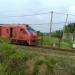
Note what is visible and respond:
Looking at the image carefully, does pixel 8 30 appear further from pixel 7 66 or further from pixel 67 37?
pixel 7 66

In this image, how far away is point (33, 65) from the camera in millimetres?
15367

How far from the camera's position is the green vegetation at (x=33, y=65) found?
14578 millimetres

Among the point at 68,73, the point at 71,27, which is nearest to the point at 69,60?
the point at 68,73

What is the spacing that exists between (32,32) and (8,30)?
9.96 ft

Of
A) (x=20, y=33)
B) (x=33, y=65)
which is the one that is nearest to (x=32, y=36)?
(x=20, y=33)

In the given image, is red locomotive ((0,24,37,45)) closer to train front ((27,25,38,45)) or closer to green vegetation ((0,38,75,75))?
train front ((27,25,38,45))

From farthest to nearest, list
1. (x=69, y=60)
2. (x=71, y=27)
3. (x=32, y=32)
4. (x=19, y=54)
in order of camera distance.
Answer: (x=71, y=27) < (x=32, y=32) < (x=19, y=54) < (x=69, y=60)

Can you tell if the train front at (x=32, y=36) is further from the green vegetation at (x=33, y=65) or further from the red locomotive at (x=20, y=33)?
the green vegetation at (x=33, y=65)

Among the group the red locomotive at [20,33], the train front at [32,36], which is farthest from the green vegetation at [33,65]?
the red locomotive at [20,33]

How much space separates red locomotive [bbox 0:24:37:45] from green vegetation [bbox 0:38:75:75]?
13841 mm

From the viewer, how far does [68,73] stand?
46.9 feet

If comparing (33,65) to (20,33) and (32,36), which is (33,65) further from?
(20,33)

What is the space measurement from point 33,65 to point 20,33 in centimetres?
1750

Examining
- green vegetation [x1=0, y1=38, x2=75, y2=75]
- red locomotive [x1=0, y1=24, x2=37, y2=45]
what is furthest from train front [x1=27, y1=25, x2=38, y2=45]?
green vegetation [x1=0, y1=38, x2=75, y2=75]
